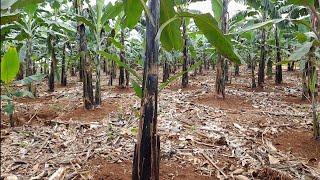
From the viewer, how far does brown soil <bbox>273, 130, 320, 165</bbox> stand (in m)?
4.92

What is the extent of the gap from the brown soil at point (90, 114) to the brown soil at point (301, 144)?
11.7 feet

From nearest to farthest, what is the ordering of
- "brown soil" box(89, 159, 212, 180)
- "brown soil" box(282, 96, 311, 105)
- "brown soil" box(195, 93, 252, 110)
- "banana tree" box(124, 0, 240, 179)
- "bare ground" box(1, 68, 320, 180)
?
"banana tree" box(124, 0, 240, 179)
"brown soil" box(89, 159, 212, 180)
"bare ground" box(1, 68, 320, 180)
"brown soil" box(195, 93, 252, 110)
"brown soil" box(282, 96, 311, 105)

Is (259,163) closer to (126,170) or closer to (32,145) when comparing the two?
(126,170)

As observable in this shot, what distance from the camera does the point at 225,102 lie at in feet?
31.0

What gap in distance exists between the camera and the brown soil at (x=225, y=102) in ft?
29.3

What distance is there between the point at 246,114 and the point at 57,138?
453 cm

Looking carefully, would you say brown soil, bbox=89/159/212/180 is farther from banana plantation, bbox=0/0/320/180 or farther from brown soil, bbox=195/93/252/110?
brown soil, bbox=195/93/252/110

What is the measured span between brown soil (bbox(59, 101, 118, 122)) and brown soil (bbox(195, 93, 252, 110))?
268cm

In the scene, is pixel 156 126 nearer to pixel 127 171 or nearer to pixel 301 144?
pixel 127 171

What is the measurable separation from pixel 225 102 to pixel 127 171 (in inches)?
242

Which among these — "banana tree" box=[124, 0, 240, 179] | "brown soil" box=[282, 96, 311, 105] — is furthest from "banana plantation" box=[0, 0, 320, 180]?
"brown soil" box=[282, 96, 311, 105]

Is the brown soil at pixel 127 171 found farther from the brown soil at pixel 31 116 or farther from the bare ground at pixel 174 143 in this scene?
the brown soil at pixel 31 116

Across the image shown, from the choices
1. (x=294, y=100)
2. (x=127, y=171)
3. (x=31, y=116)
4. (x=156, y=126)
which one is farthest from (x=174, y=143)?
(x=294, y=100)

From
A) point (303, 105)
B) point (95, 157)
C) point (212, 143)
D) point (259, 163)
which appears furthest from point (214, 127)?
point (303, 105)
